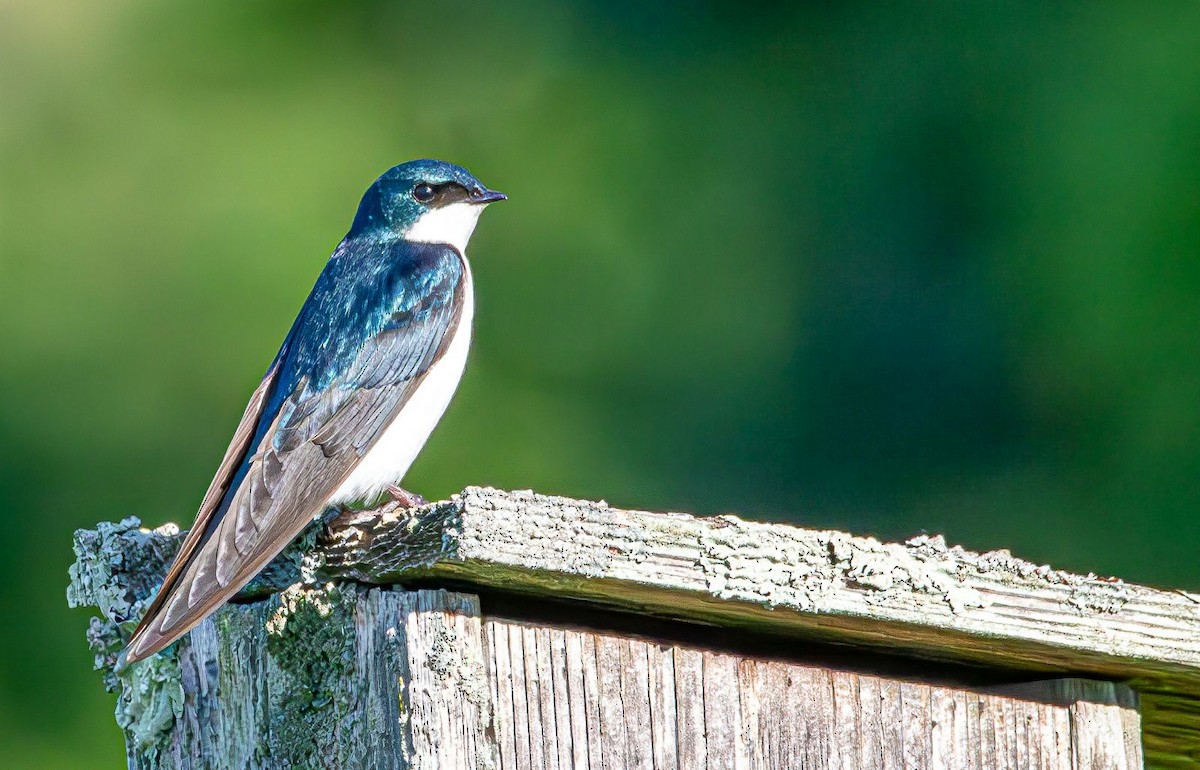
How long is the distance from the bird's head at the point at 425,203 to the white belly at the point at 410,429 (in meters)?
0.43

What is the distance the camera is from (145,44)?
5707 mm

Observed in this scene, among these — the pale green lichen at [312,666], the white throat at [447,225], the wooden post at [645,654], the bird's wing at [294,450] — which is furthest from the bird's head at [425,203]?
the pale green lichen at [312,666]

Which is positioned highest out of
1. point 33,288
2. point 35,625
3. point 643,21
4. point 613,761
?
point 643,21

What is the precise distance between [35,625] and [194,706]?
9.43ft

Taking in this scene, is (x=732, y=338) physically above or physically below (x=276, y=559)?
above

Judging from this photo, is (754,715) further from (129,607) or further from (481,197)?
(481,197)

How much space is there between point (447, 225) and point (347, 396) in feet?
2.84

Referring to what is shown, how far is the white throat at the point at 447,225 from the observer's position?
337 centimetres

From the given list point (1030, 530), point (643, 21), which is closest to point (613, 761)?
point (1030, 530)

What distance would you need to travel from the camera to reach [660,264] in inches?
235

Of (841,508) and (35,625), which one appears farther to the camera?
(841,508)

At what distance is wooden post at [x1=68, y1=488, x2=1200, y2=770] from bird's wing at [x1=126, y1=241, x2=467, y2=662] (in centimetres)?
8

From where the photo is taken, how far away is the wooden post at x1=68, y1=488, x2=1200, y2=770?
70.1 inches

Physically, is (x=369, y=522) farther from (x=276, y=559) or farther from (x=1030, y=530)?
(x=1030, y=530)
